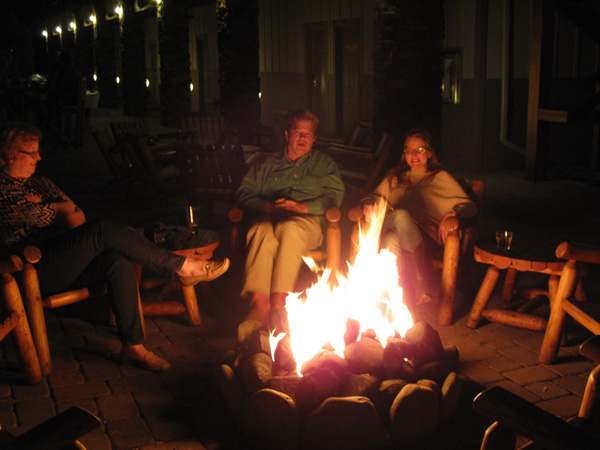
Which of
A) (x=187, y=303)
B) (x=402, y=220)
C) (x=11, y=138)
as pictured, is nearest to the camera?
(x=11, y=138)

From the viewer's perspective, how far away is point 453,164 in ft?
34.8

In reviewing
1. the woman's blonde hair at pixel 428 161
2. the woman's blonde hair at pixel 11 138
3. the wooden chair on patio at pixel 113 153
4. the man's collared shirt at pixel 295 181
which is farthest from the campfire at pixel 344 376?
the wooden chair on patio at pixel 113 153

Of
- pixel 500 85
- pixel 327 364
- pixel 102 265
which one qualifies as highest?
pixel 500 85

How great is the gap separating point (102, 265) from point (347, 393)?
165cm

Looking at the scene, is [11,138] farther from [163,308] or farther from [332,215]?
[332,215]

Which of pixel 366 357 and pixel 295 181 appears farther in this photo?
pixel 295 181

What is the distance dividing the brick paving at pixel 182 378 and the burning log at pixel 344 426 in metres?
0.35

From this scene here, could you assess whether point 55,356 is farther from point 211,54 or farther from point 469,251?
point 211,54

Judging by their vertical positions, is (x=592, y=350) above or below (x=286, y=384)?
above

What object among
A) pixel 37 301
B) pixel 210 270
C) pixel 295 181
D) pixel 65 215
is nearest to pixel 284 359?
pixel 210 270

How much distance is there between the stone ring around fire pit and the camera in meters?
2.71

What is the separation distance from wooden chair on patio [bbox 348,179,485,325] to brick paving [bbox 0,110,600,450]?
0.53ft

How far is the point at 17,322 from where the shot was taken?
10.8 ft

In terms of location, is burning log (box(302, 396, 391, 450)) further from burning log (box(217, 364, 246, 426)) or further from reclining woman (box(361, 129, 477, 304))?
reclining woman (box(361, 129, 477, 304))
